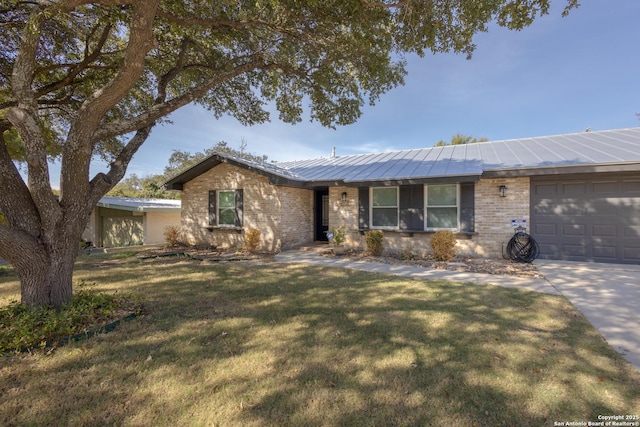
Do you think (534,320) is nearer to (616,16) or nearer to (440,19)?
(440,19)

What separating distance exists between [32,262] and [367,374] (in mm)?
4586

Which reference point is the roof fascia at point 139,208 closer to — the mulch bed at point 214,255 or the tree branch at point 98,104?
the mulch bed at point 214,255

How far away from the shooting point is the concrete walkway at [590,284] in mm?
3676

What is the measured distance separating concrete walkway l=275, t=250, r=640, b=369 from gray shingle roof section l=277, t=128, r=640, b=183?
2824 mm

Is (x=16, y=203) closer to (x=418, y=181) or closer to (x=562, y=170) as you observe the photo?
(x=418, y=181)

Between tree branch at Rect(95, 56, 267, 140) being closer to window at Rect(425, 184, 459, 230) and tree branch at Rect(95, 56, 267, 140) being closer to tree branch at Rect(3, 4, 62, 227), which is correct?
tree branch at Rect(3, 4, 62, 227)

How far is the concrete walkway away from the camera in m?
3.68

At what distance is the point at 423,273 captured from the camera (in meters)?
7.03

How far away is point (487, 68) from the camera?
10.8 m

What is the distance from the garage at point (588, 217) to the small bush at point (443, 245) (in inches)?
95.7

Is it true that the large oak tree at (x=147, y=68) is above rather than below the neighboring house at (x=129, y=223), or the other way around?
above

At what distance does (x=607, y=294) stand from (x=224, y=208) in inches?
458

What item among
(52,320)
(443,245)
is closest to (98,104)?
(52,320)

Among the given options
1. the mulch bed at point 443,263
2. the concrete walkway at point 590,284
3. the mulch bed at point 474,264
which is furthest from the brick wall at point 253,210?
the mulch bed at point 474,264
